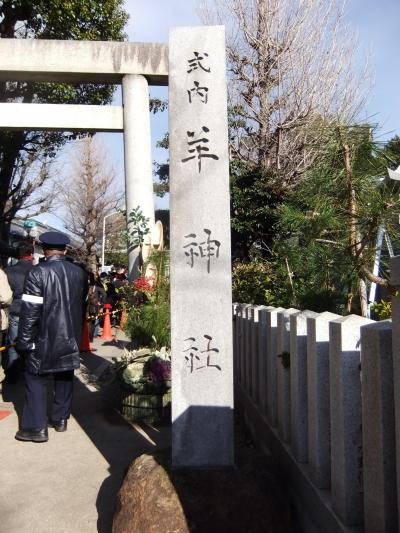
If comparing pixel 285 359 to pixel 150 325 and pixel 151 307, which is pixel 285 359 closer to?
pixel 150 325

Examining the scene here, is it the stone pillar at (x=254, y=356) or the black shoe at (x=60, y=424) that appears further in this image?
the black shoe at (x=60, y=424)

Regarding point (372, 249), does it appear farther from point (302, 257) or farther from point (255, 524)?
point (255, 524)

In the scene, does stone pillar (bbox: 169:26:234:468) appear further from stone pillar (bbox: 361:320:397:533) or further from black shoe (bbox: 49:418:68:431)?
black shoe (bbox: 49:418:68:431)

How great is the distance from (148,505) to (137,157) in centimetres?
640

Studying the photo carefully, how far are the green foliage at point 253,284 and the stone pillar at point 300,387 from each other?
2.94 metres

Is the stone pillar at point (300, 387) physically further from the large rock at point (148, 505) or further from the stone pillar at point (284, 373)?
the large rock at point (148, 505)

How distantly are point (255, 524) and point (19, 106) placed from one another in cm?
752

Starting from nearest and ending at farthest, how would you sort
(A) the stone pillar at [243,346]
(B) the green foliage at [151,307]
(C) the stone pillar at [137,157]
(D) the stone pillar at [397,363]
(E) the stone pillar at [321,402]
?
(D) the stone pillar at [397,363]
(E) the stone pillar at [321,402]
(A) the stone pillar at [243,346]
(B) the green foliage at [151,307]
(C) the stone pillar at [137,157]

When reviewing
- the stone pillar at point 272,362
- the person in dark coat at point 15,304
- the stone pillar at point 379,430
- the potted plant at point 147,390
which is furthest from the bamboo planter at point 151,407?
the stone pillar at point 379,430

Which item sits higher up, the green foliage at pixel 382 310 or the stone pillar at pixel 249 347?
the green foliage at pixel 382 310

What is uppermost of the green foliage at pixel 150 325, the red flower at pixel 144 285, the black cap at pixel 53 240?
the black cap at pixel 53 240

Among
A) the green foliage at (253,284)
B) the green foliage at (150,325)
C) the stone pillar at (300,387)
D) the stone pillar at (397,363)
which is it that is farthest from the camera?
the green foliage at (150,325)

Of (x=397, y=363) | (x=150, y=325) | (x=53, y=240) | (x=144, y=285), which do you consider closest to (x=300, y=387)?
(x=397, y=363)

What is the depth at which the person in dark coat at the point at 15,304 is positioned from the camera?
6.41 meters
